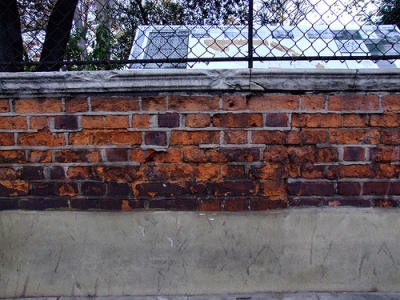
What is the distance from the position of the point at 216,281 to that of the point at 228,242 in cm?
28

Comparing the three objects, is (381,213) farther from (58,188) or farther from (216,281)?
(58,188)

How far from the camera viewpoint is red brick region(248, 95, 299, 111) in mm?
2258

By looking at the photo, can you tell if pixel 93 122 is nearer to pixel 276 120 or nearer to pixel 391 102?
pixel 276 120

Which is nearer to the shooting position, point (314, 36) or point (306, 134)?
point (306, 134)

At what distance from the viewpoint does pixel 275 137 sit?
7.49 ft

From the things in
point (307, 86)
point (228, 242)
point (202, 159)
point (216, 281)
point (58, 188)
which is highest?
point (307, 86)

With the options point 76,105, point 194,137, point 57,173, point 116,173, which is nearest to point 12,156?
point 57,173

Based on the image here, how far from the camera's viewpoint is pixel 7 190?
2.34 meters

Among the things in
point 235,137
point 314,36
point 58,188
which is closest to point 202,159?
point 235,137

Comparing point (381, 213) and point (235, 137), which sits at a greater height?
point (235, 137)

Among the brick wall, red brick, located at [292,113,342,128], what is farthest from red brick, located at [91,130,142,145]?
red brick, located at [292,113,342,128]

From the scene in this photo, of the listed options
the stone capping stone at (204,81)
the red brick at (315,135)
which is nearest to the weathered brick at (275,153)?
the red brick at (315,135)

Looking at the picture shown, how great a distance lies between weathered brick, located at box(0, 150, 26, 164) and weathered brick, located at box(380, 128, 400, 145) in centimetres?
242

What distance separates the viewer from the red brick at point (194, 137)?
228cm
